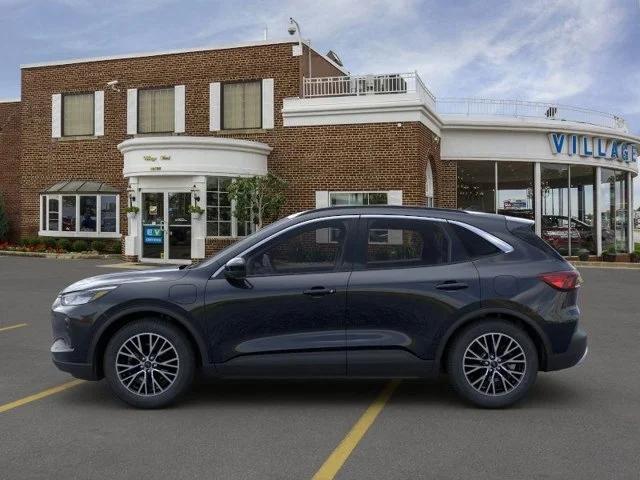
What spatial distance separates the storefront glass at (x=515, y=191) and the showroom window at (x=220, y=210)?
9.64 metres

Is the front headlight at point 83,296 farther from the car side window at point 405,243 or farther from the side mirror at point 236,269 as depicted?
the car side window at point 405,243

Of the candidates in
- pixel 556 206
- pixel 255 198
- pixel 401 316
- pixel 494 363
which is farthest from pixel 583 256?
pixel 401 316

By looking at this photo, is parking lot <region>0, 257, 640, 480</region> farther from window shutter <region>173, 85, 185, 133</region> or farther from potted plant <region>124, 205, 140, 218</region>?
window shutter <region>173, 85, 185, 133</region>

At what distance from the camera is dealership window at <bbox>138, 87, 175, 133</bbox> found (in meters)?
24.2

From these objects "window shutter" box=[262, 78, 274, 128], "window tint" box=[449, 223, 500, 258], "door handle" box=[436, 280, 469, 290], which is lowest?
"door handle" box=[436, 280, 469, 290]

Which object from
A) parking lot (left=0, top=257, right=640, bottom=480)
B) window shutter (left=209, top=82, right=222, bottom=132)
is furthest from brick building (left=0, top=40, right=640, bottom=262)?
parking lot (left=0, top=257, right=640, bottom=480)

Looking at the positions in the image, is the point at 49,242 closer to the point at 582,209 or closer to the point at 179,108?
the point at 179,108

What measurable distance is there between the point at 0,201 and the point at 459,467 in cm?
2763

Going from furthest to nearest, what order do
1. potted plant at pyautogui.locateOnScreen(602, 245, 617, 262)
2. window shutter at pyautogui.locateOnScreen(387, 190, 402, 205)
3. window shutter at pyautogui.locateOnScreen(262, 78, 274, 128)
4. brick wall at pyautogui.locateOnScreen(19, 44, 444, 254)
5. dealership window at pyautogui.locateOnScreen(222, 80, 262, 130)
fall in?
1. potted plant at pyautogui.locateOnScreen(602, 245, 617, 262)
2. dealership window at pyautogui.locateOnScreen(222, 80, 262, 130)
3. window shutter at pyautogui.locateOnScreen(262, 78, 274, 128)
4. brick wall at pyautogui.locateOnScreen(19, 44, 444, 254)
5. window shutter at pyautogui.locateOnScreen(387, 190, 402, 205)

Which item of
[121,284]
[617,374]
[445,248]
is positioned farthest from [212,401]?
[617,374]

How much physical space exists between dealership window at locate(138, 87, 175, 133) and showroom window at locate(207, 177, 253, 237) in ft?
14.4

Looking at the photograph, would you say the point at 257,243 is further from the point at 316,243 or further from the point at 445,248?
the point at 445,248

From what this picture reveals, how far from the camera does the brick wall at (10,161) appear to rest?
28.3m

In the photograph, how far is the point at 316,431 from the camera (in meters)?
4.97
